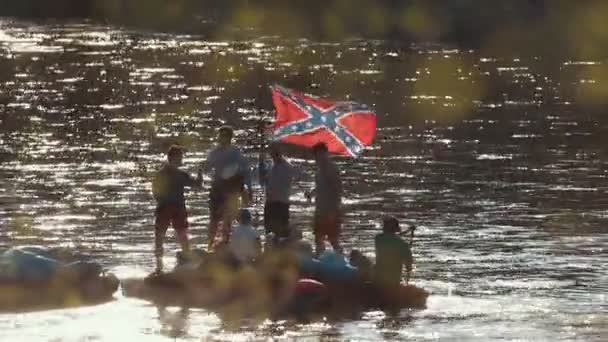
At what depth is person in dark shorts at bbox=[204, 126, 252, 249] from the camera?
2527cm

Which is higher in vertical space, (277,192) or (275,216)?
(277,192)

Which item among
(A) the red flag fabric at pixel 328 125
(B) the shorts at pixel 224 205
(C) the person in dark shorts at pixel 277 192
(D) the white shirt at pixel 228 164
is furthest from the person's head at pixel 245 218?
(A) the red flag fabric at pixel 328 125

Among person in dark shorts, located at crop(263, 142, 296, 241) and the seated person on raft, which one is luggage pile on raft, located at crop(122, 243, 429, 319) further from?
person in dark shorts, located at crop(263, 142, 296, 241)

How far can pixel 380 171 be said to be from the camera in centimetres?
4253

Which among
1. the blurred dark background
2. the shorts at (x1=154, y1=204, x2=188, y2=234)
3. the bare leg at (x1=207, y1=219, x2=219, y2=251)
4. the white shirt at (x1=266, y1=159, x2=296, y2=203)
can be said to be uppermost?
the blurred dark background

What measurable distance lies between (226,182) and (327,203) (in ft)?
5.13

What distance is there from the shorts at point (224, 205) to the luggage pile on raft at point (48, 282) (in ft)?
7.86

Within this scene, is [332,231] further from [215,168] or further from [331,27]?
[331,27]

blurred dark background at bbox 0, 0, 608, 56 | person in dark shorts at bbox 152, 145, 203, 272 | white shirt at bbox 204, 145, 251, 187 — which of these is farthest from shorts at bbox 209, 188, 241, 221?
blurred dark background at bbox 0, 0, 608, 56

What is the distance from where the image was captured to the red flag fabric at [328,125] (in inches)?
1018

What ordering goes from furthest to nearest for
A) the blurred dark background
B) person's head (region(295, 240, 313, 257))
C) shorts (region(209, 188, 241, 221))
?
the blurred dark background → shorts (region(209, 188, 241, 221)) → person's head (region(295, 240, 313, 257))

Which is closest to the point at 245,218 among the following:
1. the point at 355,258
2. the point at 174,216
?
the point at 355,258

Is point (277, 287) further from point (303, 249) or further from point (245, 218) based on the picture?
point (245, 218)

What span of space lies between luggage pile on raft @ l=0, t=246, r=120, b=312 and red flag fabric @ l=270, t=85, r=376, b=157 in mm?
4124
